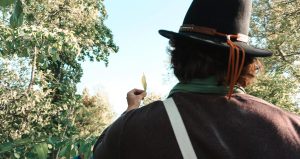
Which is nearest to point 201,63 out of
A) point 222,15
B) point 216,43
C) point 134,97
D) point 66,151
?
point 216,43

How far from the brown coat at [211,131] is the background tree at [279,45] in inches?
829

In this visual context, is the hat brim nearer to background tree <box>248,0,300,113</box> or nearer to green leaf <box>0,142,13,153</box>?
green leaf <box>0,142,13,153</box>

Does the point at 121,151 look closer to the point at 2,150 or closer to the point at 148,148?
the point at 148,148

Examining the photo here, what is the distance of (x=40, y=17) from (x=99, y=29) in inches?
177

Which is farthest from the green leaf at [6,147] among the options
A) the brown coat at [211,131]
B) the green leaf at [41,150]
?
the brown coat at [211,131]

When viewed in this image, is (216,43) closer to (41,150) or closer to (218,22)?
(218,22)

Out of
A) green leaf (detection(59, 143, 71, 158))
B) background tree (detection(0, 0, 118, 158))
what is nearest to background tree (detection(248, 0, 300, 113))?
background tree (detection(0, 0, 118, 158))

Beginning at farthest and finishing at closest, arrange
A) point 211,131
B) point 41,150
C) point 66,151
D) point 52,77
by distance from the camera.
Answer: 1. point 52,77
2. point 66,151
3. point 41,150
4. point 211,131

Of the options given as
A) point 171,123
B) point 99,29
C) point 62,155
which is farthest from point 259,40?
point 171,123

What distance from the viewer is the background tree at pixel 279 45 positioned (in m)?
22.9

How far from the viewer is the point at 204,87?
167 cm

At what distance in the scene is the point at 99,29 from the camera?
78.7ft

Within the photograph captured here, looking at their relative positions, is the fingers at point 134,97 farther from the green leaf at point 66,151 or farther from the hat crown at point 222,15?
the green leaf at point 66,151

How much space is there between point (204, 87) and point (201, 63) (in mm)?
87
